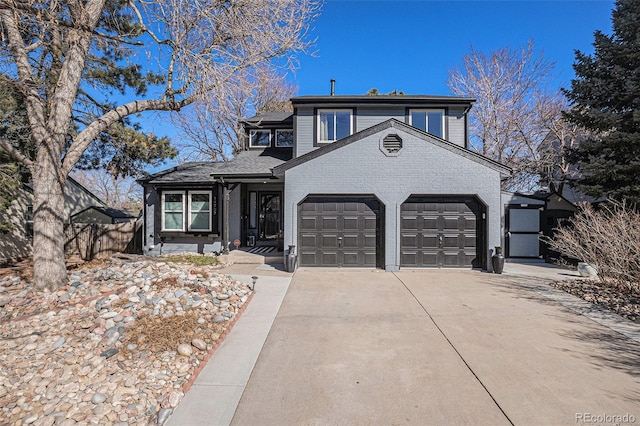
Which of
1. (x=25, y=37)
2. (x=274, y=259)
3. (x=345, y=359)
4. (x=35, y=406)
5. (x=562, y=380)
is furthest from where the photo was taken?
(x=274, y=259)

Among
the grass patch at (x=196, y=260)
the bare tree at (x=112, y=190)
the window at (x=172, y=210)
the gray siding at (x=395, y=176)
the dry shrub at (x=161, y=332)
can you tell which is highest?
the bare tree at (x=112, y=190)

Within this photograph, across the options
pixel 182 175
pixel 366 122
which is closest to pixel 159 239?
pixel 182 175

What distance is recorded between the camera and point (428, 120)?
12.2 metres

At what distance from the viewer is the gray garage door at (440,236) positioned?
372 inches

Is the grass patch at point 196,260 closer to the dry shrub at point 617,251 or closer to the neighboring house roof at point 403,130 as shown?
the neighboring house roof at point 403,130

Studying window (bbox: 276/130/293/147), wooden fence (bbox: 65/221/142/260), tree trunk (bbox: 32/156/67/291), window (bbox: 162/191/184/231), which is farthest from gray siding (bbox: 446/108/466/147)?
wooden fence (bbox: 65/221/142/260)

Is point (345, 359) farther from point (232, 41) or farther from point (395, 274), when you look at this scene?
point (232, 41)

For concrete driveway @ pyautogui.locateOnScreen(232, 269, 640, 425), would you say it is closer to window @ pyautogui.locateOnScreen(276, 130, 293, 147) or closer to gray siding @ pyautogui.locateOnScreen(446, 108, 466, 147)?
gray siding @ pyautogui.locateOnScreen(446, 108, 466, 147)

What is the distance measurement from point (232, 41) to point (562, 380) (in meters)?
10.5

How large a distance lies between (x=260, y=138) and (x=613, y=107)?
14751 mm

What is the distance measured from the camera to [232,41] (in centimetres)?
856

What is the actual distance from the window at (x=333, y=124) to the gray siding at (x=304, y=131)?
42cm

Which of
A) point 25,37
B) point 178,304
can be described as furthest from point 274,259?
point 25,37

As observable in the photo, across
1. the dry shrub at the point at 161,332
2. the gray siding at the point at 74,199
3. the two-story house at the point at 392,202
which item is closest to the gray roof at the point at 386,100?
the two-story house at the point at 392,202
